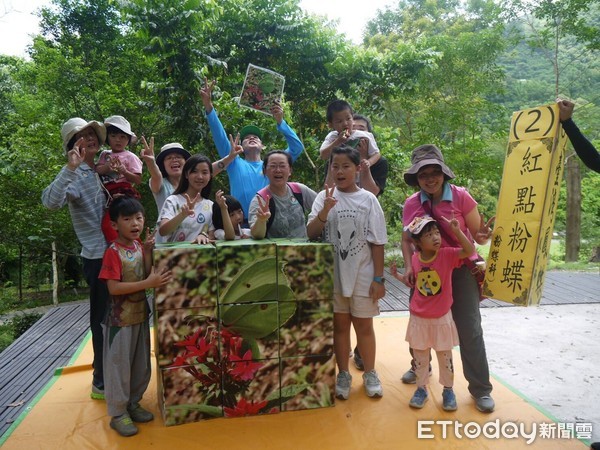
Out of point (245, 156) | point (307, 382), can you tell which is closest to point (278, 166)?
point (245, 156)

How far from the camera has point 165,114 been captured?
5523 mm

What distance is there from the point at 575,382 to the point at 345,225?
89.8 inches

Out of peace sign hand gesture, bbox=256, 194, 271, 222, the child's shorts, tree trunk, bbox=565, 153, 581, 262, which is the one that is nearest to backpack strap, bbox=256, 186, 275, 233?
peace sign hand gesture, bbox=256, 194, 271, 222

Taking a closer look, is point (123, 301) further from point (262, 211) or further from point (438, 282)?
point (438, 282)

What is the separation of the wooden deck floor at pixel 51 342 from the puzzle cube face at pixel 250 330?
4.79 ft

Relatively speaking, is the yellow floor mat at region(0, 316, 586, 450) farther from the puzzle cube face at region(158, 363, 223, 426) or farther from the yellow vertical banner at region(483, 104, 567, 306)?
the yellow vertical banner at region(483, 104, 567, 306)

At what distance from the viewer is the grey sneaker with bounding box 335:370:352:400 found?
117 inches

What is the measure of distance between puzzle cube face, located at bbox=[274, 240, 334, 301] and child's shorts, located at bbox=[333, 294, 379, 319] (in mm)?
166

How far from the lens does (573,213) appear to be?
454 inches

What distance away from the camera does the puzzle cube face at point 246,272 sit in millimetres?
2654

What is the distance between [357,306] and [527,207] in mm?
1190

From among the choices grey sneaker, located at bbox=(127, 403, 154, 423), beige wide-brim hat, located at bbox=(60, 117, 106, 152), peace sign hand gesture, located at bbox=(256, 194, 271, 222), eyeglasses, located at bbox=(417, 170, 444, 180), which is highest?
beige wide-brim hat, located at bbox=(60, 117, 106, 152)

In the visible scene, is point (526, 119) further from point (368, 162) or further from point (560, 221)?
point (560, 221)

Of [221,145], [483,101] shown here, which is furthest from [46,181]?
[483,101]
